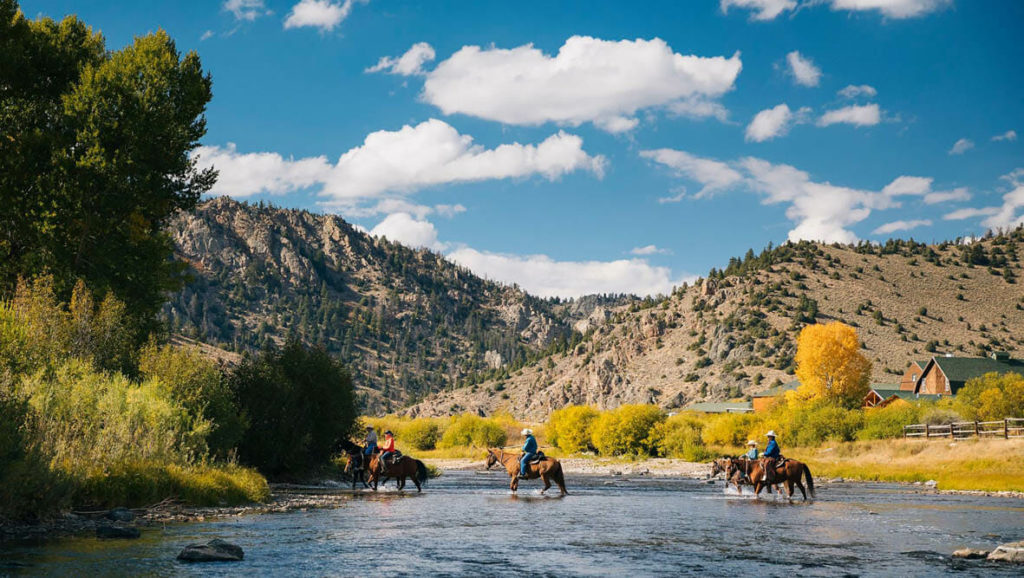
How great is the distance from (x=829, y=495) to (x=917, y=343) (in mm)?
107184

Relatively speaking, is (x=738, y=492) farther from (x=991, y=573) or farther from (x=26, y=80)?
(x=26, y=80)

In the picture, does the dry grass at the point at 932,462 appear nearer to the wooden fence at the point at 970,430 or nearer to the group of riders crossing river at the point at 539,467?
the wooden fence at the point at 970,430

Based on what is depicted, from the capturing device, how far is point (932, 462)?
6272cm

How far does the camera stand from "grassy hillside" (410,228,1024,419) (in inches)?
5684

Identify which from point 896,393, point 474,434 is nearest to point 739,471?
point 896,393

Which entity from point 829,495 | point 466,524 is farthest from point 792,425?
point 466,524

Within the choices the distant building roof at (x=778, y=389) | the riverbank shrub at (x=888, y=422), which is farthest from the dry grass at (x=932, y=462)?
the distant building roof at (x=778, y=389)

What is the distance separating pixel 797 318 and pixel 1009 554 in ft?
463

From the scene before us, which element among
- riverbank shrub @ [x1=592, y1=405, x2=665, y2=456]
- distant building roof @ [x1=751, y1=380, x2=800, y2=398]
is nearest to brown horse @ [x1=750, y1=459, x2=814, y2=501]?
riverbank shrub @ [x1=592, y1=405, x2=665, y2=456]

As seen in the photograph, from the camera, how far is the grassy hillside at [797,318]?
144 m

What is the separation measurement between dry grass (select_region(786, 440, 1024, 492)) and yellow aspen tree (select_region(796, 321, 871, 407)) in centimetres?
2952

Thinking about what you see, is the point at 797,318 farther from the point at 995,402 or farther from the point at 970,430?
the point at 970,430

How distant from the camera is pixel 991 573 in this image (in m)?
17.7

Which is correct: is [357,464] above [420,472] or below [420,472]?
above
